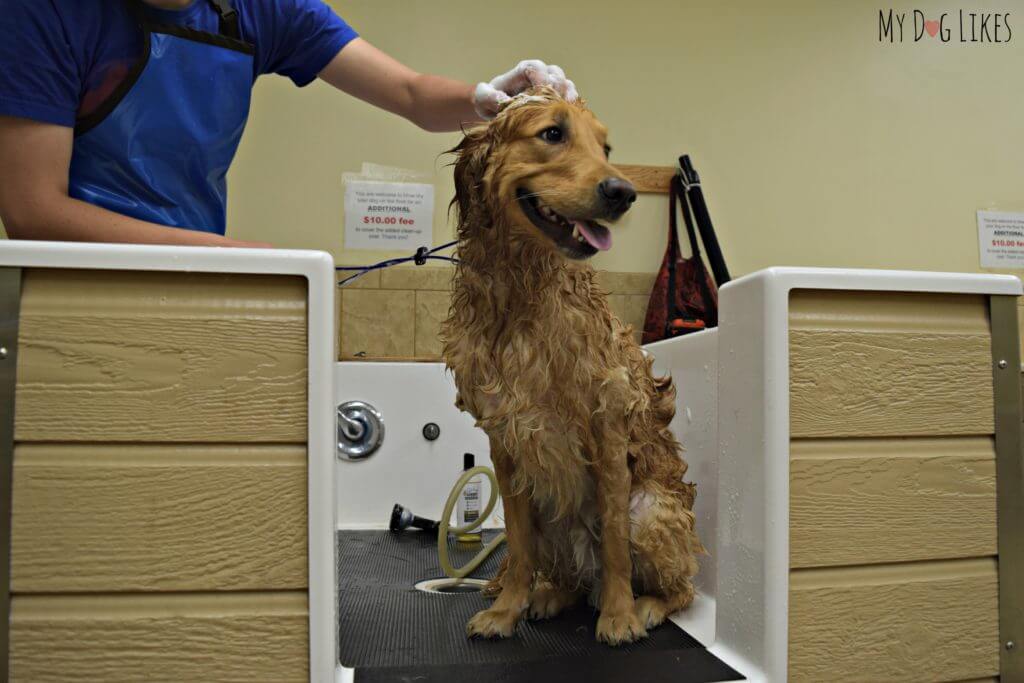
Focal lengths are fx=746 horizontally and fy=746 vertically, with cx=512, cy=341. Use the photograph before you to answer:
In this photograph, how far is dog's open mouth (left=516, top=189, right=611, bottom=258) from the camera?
44.3 inches

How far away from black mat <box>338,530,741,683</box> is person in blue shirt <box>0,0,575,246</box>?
0.63m

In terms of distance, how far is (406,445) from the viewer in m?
2.32

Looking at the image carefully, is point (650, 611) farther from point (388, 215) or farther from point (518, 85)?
point (388, 215)

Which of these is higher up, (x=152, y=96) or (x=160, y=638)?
(x=152, y=96)

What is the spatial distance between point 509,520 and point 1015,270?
2822 mm

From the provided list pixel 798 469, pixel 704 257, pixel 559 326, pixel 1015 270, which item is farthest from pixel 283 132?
pixel 1015 270

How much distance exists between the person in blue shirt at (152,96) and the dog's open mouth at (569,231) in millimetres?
246

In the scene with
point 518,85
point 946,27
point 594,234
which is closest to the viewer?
point 594,234

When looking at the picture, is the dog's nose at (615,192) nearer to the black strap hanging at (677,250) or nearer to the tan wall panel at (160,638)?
the tan wall panel at (160,638)

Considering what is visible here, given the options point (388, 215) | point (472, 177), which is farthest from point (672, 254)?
point (472, 177)

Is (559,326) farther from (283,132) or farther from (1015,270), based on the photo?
(1015,270)

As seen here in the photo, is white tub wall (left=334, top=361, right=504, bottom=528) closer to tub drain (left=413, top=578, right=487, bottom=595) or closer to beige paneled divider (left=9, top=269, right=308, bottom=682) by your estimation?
tub drain (left=413, top=578, right=487, bottom=595)

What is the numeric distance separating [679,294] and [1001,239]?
1.47 metres

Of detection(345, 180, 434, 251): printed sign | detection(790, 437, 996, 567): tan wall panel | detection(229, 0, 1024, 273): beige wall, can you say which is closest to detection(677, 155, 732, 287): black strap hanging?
detection(229, 0, 1024, 273): beige wall
